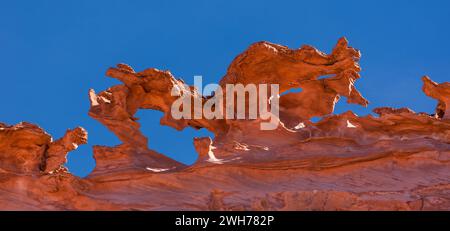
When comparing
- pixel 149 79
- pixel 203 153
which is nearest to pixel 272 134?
pixel 203 153

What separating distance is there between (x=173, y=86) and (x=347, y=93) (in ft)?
8.63

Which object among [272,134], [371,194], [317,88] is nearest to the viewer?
[371,194]

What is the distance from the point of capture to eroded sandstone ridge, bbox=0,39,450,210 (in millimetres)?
11633

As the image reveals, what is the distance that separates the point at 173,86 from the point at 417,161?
12.0 ft

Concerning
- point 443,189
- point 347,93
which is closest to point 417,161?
point 443,189

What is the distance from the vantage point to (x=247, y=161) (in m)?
12.2

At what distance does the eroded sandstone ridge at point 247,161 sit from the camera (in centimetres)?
1163

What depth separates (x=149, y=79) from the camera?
12945mm
